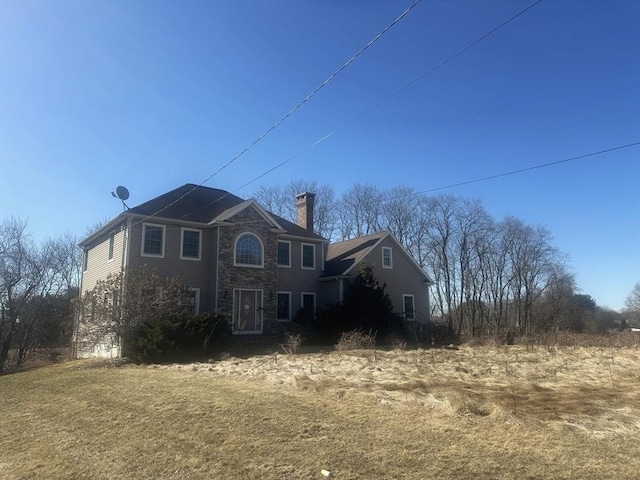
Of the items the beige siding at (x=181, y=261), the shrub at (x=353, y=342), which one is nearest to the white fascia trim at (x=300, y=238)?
the beige siding at (x=181, y=261)

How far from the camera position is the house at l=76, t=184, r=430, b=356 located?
19094mm

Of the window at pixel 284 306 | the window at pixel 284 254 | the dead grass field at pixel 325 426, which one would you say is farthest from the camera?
the window at pixel 284 254

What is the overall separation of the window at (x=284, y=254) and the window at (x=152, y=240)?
6.33 meters

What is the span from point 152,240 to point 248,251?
14.1 ft

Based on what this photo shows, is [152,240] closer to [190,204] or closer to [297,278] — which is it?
[190,204]

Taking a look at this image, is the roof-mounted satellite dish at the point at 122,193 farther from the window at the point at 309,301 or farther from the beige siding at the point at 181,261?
the window at the point at 309,301

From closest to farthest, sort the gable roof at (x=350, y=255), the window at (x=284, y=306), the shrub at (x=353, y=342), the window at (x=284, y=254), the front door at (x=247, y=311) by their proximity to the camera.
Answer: the shrub at (x=353, y=342) < the front door at (x=247, y=311) < the window at (x=284, y=306) < the window at (x=284, y=254) < the gable roof at (x=350, y=255)

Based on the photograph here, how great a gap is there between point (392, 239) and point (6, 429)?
22.4 meters

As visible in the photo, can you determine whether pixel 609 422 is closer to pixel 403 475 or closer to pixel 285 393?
pixel 403 475

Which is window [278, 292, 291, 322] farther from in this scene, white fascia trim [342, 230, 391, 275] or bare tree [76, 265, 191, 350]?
bare tree [76, 265, 191, 350]

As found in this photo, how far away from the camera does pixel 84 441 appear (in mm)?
6078

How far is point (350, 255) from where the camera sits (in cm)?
2605

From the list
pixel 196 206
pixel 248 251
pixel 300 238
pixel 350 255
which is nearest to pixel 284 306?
pixel 300 238

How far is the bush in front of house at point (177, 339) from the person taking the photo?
47.6ft
